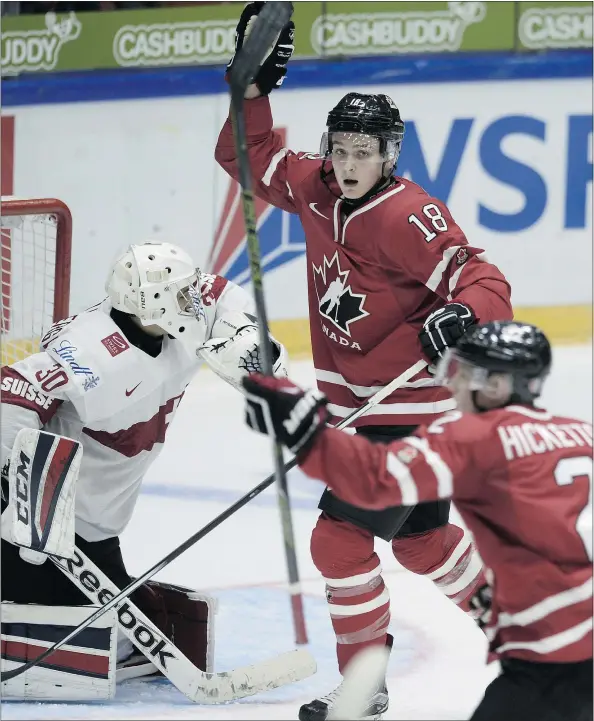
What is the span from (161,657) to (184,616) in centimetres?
19

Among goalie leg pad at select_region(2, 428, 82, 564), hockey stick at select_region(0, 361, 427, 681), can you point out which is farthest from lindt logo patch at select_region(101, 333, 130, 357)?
hockey stick at select_region(0, 361, 427, 681)

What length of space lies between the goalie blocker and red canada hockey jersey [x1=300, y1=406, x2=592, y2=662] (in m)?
0.97

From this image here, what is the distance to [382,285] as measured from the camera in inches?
114

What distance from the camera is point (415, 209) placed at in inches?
113

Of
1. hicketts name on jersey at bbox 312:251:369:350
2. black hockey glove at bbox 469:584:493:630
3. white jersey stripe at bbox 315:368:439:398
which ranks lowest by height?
black hockey glove at bbox 469:584:493:630

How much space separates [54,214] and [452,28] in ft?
8.53

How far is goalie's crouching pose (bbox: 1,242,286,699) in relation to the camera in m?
2.86

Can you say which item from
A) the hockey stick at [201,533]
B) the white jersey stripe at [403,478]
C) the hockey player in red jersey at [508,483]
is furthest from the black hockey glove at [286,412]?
the hockey stick at [201,533]

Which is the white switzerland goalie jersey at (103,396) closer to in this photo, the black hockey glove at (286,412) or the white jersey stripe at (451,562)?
the white jersey stripe at (451,562)

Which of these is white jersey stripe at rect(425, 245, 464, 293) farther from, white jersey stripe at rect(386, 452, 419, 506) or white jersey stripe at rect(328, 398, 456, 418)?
white jersey stripe at rect(386, 452, 419, 506)

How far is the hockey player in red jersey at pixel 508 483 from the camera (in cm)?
200

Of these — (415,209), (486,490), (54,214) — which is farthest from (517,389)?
(54,214)

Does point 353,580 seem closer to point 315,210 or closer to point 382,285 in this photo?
point 382,285

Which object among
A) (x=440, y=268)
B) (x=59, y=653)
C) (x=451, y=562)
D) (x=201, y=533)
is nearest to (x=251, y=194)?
(x=440, y=268)
